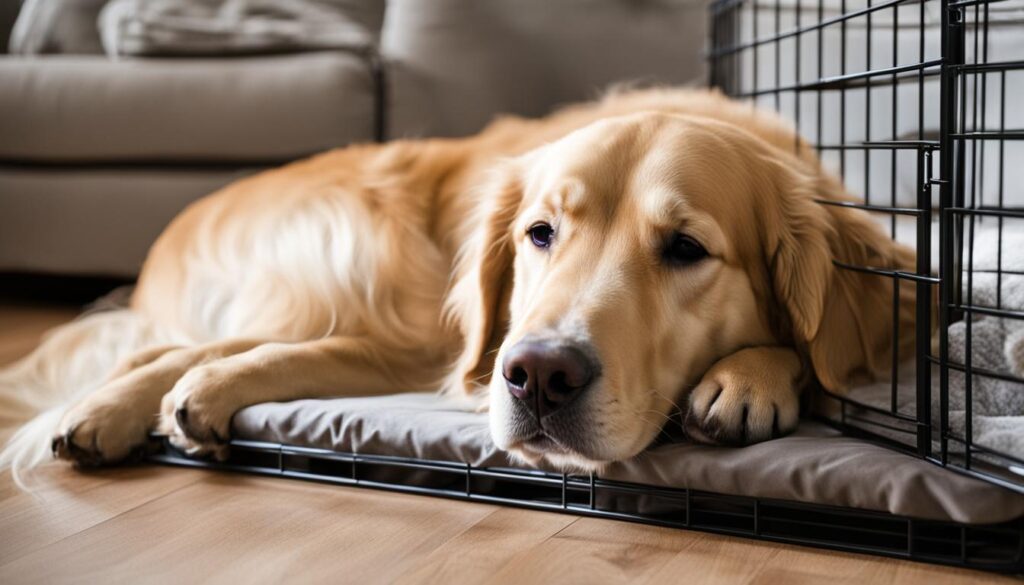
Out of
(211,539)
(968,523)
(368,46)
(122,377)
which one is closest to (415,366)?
(122,377)

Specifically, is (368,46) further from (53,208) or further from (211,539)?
(211,539)

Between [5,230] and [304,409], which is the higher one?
[5,230]

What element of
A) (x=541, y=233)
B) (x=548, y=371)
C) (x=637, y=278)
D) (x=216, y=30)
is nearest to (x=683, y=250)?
(x=637, y=278)

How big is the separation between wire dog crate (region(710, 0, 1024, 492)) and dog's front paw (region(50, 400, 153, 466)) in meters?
1.15

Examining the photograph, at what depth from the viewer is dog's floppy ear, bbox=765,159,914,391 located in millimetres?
1641

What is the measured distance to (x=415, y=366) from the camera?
6.64 feet

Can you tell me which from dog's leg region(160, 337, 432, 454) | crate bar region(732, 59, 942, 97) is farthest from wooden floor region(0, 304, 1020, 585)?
crate bar region(732, 59, 942, 97)

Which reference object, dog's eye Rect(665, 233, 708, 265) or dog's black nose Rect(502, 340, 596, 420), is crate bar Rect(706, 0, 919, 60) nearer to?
dog's eye Rect(665, 233, 708, 265)

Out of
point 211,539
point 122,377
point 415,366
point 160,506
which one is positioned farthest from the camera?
point 415,366

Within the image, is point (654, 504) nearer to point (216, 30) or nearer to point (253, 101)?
point (253, 101)

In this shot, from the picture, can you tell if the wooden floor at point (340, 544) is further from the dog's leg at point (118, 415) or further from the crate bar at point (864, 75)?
the crate bar at point (864, 75)

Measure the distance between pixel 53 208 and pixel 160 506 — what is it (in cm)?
216

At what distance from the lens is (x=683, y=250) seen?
1.55 metres

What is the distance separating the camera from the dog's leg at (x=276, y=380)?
168cm
